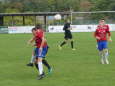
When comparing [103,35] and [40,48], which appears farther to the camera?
[103,35]

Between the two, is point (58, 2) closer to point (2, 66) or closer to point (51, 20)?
point (51, 20)

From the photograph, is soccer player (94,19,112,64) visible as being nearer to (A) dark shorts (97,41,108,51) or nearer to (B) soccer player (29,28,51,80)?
(A) dark shorts (97,41,108,51)

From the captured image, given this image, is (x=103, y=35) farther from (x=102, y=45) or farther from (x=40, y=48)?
(x=40, y=48)

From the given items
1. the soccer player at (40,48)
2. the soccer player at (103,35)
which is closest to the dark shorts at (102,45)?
the soccer player at (103,35)

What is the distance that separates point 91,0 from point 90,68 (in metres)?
104

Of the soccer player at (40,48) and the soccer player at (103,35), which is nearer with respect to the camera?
the soccer player at (40,48)

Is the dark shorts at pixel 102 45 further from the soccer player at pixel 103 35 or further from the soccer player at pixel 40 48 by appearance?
the soccer player at pixel 40 48

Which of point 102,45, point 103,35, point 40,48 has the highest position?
point 103,35

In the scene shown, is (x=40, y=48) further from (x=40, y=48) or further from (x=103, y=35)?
(x=103, y=35)

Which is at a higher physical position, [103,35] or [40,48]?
[103,35]

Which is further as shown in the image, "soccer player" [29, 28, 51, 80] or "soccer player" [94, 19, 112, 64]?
"soccer player" [94, 19, 112, 64]


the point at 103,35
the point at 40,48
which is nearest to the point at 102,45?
the point at 103,35

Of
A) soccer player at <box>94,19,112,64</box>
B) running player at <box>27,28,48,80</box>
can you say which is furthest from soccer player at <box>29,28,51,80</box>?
soccer player at <box>94,19,112,64</box>

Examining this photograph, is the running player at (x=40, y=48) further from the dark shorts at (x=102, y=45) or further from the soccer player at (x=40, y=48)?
the dark shorts at (x=102, y=45)
